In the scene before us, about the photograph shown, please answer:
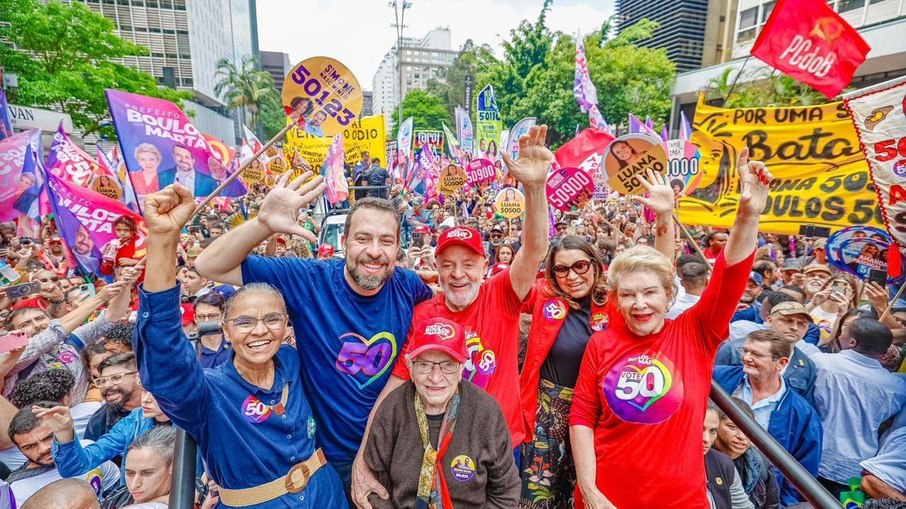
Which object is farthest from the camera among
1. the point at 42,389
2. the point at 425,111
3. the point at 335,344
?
the point at 425,111

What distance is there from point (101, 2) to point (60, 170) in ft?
142

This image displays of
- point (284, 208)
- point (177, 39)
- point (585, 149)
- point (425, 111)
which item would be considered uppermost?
point (177, 39)

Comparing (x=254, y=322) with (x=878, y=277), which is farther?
(x=878, y=277)

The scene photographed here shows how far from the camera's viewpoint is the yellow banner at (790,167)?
4355 millimetres

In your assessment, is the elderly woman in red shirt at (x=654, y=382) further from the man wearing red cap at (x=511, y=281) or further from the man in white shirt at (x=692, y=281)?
the man in white shirt at (x=692, y=281)

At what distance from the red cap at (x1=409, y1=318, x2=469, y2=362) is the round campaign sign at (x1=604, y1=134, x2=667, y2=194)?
13.6ft

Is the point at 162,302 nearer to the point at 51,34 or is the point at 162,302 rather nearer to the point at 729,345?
the point at 729,345

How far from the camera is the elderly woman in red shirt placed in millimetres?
2039

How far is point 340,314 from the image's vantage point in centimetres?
223

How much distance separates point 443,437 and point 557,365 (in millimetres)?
925

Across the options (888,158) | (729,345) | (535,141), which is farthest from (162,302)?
(888,158)

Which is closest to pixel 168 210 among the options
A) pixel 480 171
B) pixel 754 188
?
pixel 754 188

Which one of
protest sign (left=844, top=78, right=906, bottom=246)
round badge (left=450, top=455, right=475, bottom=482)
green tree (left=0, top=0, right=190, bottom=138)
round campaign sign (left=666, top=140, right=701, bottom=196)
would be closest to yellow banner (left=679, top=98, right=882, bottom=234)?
protest sign (left=844, top=78, right=906, bottom=246)

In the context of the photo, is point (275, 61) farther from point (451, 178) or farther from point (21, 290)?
point (21, 290)
